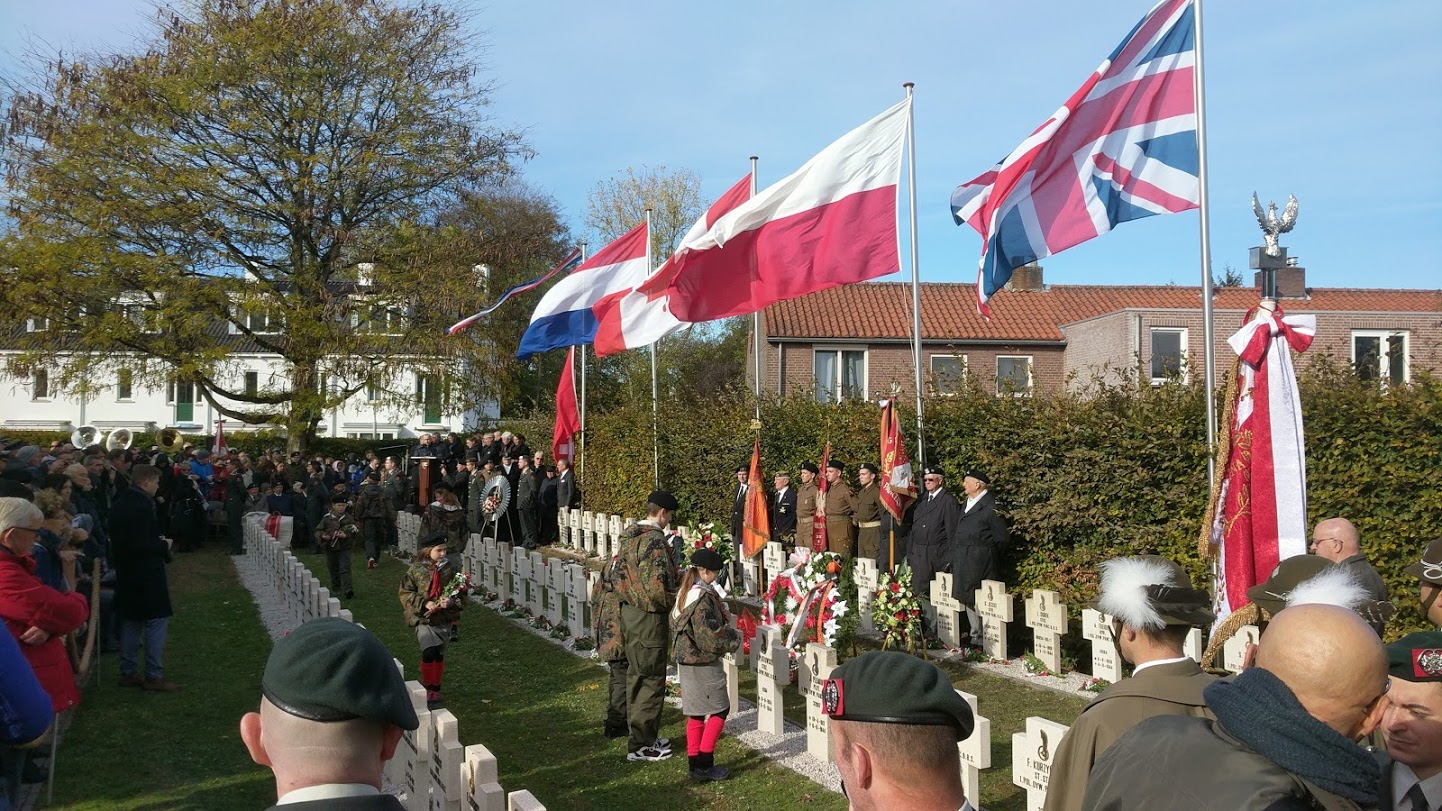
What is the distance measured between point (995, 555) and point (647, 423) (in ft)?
39.0

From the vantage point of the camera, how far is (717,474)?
64.9 ft

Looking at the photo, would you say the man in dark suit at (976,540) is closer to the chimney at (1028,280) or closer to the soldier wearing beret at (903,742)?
the soldier wearing beret at (903,742)

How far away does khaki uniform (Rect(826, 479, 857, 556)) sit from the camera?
14.5 metres

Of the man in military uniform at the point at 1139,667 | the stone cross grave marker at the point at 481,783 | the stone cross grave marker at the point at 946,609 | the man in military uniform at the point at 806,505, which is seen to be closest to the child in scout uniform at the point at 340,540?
the man in military uniform at the point at 806,505

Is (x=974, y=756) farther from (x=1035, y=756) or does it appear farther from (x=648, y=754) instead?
(x=648, y=754)

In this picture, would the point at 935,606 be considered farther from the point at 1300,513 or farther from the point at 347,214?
the point at 347,214

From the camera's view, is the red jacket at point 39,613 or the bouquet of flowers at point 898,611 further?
the bouquet of flowers at point 898,611

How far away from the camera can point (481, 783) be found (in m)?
4.93

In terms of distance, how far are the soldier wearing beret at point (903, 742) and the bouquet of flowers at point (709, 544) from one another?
10.7 meters

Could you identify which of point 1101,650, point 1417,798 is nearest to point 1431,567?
point 1417,798

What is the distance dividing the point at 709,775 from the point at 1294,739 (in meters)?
6.01

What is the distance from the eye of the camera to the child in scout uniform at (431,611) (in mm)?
9906

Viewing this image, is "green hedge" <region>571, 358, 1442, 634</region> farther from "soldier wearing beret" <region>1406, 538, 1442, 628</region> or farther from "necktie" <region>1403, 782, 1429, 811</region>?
"necktie" <region>1403, 782, 1429, 811</region>

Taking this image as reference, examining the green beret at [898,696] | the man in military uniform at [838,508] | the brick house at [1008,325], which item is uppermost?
the brick house at [1008,325]
